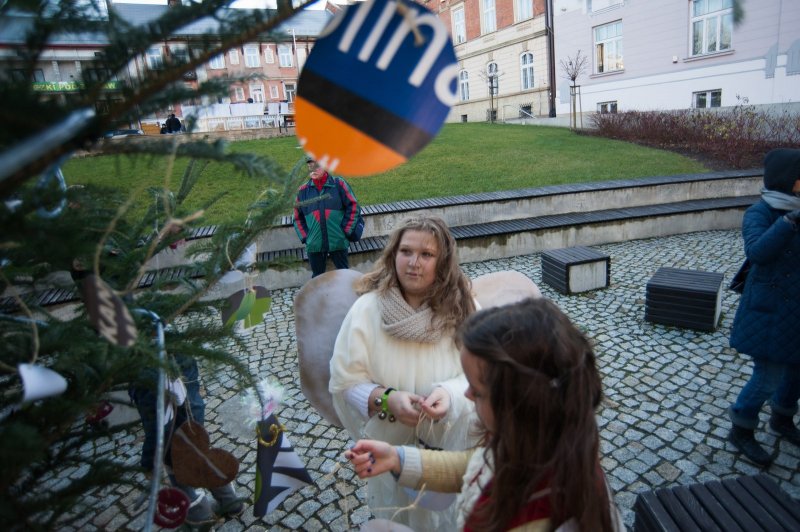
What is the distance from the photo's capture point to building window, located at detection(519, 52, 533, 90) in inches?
900

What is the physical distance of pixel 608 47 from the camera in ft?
61.9

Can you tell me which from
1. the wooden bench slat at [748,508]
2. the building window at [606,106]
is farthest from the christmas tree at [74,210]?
the building window at [606,106]

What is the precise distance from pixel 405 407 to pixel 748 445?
251 centimetres

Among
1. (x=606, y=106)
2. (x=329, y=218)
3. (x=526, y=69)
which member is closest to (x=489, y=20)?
(x=526, y=69)

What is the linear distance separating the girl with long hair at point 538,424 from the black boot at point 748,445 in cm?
234

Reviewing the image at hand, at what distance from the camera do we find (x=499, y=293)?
80.7 inches

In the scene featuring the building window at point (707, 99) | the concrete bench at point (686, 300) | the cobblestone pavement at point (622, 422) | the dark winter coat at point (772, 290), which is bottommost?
the cobblestone pavement at point (622, 422)

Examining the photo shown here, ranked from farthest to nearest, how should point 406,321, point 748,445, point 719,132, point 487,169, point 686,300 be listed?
point 719,132 < point 487,169 < point 686,300 < point 748,445 < point 406,321

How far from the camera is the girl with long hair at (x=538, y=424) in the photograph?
1040 millimetres

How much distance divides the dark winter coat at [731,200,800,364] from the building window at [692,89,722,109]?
16.0 metres

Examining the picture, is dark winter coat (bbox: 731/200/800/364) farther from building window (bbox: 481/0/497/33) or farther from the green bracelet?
building window (bbox: 481/0/497/33)

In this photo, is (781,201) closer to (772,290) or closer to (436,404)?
(772,290)

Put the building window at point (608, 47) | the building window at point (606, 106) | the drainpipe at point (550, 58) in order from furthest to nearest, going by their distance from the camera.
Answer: the drainpipe at point (550, 58), the building window at point (606, 106), the building window at point (608, 47)

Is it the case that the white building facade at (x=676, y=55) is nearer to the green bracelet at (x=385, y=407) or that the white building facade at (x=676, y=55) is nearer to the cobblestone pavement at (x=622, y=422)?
the cobblestone pavement at (x=622, y=422)
